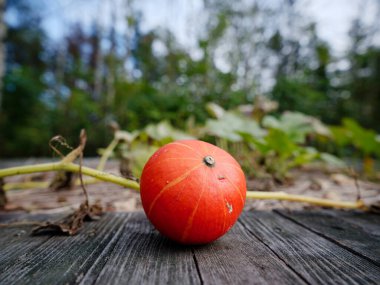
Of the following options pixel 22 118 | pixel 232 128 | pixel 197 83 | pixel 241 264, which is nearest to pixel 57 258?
pixel 241 264

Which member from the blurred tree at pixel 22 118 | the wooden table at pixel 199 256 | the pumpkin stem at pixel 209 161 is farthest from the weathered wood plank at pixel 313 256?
the blurred tree at pixel 22 118

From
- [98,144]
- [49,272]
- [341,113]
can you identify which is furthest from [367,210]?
[341,113]

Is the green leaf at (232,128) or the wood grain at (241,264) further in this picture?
the green leaf at (232,128)

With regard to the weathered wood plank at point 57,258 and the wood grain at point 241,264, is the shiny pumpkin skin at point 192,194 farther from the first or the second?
the weathered wood plank at point 57,258

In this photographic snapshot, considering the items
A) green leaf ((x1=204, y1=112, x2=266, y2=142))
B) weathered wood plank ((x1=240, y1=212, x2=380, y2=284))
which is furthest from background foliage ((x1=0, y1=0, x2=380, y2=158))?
weathered wood plank ((x1=240, y1=212, x2=380, y2=284))

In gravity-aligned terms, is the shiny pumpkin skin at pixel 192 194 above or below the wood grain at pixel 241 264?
above

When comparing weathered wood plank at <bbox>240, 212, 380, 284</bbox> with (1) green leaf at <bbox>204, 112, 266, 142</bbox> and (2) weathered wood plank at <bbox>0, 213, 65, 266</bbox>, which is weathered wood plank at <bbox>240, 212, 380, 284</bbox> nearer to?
(2) weathered wood plank at <bbox>0, 213, 65, 266</bbox>

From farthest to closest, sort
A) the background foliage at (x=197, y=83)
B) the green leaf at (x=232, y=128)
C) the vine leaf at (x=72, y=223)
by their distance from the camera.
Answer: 1. the background foliage at (x=197, y=83)
2. the green leaf at (x=232, y=128)
3. the vine leaf at (x=72, y=223)
